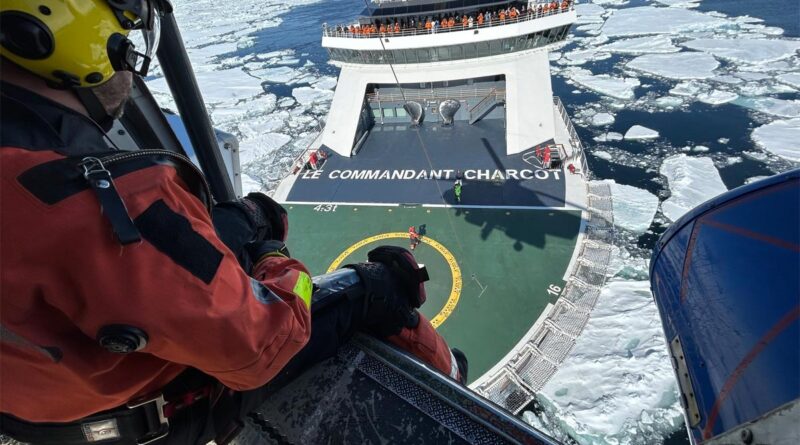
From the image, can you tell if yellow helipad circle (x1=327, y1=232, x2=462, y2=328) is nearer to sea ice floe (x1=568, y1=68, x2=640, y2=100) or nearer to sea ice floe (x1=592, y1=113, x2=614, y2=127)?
sea ice floe (x1=592, y1=113, x2=614, y2=127)

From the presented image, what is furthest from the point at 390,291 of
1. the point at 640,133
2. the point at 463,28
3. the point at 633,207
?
the point at 640,133

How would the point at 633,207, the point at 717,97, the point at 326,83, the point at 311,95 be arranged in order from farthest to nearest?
the point at 326,83
the point at 311,95
the point at 717,97
the point at 633,207

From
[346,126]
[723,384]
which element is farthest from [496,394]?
[346,126]

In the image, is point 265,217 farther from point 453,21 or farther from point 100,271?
point 453,21

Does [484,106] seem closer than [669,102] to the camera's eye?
Yes

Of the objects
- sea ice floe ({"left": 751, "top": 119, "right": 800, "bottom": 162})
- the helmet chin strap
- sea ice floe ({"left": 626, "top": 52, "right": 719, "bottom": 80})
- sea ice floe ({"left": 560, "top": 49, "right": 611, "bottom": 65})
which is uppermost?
the helmet chin strap

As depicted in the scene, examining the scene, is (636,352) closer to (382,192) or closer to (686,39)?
(382,192)

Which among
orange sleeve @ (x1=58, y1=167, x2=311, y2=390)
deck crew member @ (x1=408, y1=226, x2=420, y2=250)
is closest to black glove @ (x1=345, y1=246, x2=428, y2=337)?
orange sleeve @ (x1=58, y1=167, x2=311, y2=390)
